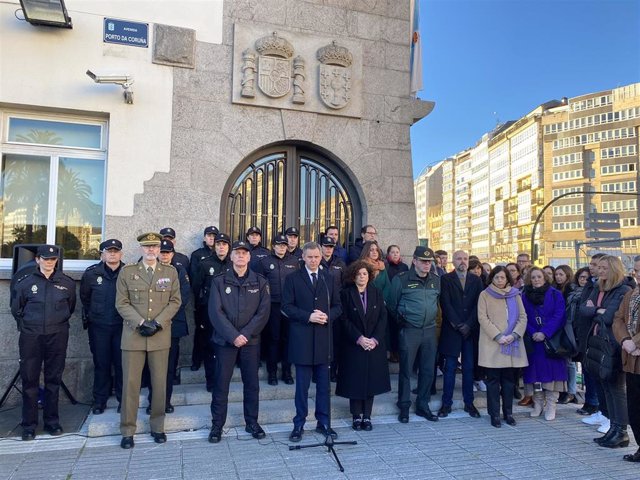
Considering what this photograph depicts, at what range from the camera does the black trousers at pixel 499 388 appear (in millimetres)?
5781

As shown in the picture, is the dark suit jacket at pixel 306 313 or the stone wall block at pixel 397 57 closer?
the dark suit jacket at pixel 306 313

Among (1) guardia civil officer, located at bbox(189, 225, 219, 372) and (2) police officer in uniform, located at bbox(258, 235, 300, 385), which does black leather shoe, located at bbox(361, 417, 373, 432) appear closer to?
(2) police officer in uniform, located at bbox(258, 235, 300, 385)

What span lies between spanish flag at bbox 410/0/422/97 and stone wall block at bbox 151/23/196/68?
3697 mm

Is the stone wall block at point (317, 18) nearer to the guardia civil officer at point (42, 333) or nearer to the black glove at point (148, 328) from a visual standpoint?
the guardia civil officer at point (42, 333)

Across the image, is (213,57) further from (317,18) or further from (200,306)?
(200,306)

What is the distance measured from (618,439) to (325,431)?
3.12 metres

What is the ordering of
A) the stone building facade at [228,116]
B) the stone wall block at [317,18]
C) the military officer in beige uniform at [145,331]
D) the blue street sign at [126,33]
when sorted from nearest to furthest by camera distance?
1. the military officer in beige uniform at [145,331]
2. the stone building facade at [228,116]
3. the blue street sign at [126,33]
4. the stone wall block at [317,18]

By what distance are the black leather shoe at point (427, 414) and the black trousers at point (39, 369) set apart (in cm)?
419

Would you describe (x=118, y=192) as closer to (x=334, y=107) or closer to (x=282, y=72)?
(x=282, y=72)

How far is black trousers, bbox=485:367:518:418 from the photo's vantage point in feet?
19.0

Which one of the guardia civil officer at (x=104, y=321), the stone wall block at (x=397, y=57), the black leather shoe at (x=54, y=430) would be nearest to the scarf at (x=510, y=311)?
the stone wall block at (x=397, y=57)

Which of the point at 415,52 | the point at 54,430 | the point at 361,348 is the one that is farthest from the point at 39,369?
the point at 415,52

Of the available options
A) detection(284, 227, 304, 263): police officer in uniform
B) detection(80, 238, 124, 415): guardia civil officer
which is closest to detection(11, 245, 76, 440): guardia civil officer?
detection(80, 238, 124, 415): guardia civil officer

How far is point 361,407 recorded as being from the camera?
559 cm
